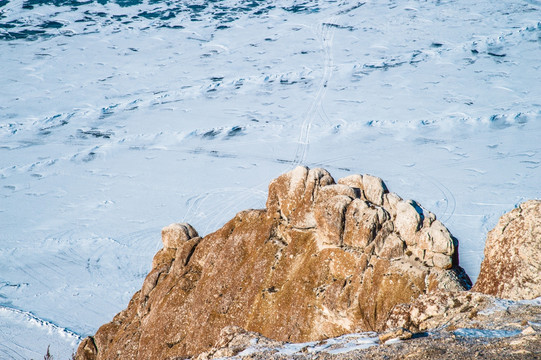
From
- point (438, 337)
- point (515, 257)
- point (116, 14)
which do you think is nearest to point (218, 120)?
point (116, 14)

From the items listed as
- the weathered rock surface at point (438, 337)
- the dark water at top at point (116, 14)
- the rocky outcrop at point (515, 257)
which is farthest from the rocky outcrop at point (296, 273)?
the dark water at top at point (116, 14)

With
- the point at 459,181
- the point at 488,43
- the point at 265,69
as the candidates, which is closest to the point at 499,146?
the point at 459,181

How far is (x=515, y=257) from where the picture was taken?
7.17 m

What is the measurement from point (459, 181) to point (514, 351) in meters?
14.1

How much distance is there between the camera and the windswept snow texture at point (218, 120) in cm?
1708

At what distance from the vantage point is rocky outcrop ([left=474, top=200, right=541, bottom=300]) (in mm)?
6953

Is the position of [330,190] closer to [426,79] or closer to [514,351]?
[514,351]

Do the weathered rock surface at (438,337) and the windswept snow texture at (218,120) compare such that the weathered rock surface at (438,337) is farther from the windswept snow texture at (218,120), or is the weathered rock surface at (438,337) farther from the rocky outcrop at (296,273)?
the windswept snow texture at (218,120)

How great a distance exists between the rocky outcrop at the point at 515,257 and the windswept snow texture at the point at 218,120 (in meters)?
7.38

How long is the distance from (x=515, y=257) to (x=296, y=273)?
11.6 feet

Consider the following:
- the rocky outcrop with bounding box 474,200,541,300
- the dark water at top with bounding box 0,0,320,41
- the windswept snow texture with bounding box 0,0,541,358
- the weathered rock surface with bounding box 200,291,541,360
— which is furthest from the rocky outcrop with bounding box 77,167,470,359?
the dark water at top with bounding box 0,0,320,41

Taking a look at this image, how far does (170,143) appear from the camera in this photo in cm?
2284

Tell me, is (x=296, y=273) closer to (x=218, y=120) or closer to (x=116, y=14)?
(x=218, y=120)

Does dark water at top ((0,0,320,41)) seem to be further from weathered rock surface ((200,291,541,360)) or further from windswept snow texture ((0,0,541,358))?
weathered rock surface ((200,291,541,360))
